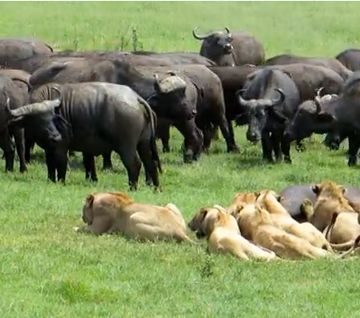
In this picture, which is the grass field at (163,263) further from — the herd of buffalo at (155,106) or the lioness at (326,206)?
the lioness at (326,206)

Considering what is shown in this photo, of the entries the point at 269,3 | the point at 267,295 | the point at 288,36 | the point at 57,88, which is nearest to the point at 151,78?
the point at 57,88

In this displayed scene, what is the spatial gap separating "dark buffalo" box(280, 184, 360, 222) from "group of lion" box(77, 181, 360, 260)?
128 mm

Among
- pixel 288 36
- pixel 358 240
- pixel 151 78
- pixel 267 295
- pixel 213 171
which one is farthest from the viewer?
pixel 288 36

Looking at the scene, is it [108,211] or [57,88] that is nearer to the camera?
[108,211]

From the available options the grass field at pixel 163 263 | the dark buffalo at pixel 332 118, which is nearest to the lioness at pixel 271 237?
the grass field at pixel 163 263

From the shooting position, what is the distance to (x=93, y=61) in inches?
910

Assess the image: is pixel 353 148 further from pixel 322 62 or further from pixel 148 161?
pixel 322 62

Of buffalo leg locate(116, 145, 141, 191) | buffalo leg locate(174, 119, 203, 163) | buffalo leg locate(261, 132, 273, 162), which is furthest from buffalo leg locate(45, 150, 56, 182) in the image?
buffalo leg locate(261, 132, 273, 162)

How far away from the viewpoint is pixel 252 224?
519 inches

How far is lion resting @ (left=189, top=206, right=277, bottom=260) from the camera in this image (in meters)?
12.4

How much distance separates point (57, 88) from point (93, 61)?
3775 mm

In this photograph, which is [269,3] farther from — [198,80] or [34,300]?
[34,300]

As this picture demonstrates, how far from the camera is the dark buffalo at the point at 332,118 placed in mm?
22797

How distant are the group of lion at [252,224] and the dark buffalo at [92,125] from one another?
14.2 feet
